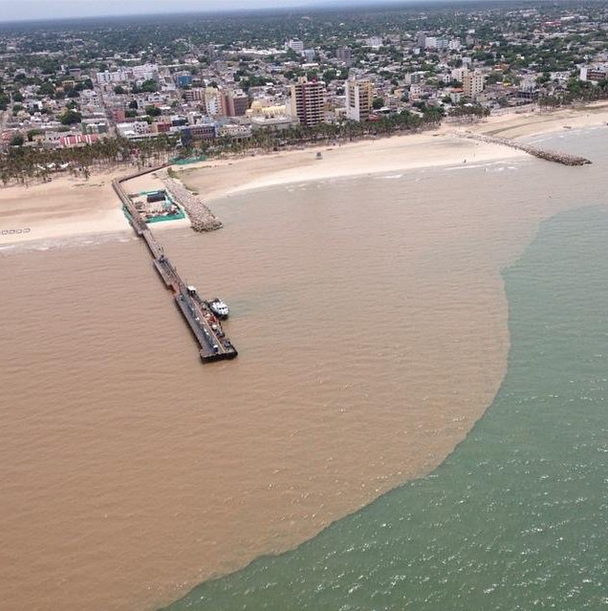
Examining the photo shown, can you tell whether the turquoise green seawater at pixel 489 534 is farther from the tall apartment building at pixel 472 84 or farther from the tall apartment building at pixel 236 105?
the tall apartment building at pixel 472 84

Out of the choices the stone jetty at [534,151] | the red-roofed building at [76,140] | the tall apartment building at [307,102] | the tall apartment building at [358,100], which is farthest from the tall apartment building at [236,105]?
the stone jetty at [534,151]

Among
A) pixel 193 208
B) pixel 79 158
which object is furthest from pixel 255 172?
pixel 79 158

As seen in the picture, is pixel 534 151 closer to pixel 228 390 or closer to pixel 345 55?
pixel 228 390

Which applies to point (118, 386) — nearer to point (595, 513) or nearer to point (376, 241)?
point (595, 513)

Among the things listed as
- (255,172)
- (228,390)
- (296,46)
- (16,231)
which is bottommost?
(228,390)

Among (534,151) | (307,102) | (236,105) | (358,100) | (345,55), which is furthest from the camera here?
(345,55)

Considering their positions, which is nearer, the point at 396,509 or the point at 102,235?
the point at 396,509

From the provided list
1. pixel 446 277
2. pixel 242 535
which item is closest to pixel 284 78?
pixel 446 277

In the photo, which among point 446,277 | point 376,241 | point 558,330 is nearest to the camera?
point 558,330
